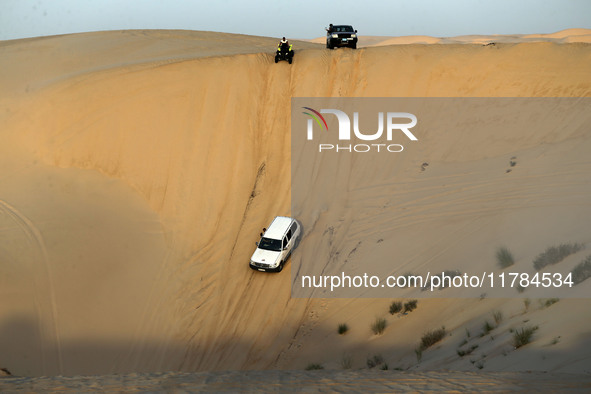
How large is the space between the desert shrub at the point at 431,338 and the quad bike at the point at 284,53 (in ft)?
51.4

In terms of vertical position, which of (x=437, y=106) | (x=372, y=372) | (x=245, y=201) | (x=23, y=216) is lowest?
(x=372, y=372)

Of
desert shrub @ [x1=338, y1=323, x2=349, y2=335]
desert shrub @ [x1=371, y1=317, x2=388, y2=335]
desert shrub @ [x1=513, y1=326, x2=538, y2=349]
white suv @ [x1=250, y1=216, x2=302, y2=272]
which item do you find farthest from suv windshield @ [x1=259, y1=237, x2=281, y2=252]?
desert shrub @ [x1=513, y1=326, x2=538, y2=349]

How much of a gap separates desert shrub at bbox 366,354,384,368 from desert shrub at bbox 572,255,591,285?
436cm

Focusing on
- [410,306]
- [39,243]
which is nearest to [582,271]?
[410,306]

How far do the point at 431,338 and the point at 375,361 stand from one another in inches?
49.3

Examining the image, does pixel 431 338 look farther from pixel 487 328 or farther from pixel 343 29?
pixel 343 29

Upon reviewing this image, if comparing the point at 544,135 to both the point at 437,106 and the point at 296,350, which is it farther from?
the point at 296,350

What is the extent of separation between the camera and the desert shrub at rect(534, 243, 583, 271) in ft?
41.9

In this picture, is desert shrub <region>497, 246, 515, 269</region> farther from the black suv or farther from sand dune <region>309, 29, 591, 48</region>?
sand dune <region>309, 29, 591, 48</region>

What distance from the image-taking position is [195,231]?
17828 mm

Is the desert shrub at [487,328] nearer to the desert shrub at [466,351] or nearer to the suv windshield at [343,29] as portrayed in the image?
the desert shrub at [466,351]

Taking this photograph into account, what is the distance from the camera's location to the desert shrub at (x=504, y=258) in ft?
44.0

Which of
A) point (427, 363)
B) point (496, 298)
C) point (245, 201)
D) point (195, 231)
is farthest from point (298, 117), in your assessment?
point (427, 363)

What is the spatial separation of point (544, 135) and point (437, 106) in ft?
14.3
